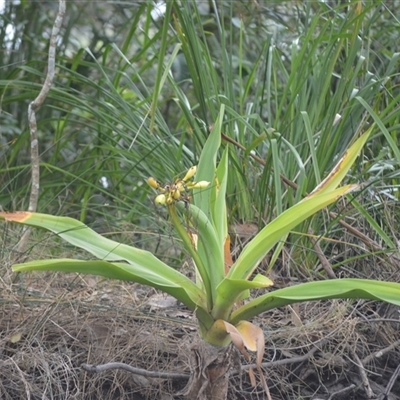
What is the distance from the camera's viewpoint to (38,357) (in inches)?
67.3

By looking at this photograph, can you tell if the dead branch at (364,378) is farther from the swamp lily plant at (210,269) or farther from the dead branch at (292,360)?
the swamp lily plant at (210,269)

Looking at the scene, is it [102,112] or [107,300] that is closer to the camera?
[107,300]

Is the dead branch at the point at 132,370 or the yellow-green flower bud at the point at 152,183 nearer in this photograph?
the yellow-green flower bud at the point at 152,183

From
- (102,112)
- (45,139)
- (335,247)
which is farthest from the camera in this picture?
(45,139)

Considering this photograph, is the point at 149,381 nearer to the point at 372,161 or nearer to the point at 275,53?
the point at 372,161

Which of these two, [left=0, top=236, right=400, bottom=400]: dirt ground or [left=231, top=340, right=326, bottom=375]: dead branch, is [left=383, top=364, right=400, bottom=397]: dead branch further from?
[left=231, top=340, right=326, bottom=375]: dead branch

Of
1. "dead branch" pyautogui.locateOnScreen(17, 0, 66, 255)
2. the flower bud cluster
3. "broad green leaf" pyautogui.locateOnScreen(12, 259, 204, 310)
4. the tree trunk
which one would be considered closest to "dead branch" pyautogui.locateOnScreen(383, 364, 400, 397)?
the tree trunk

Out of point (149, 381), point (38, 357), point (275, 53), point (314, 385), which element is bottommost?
point (314, 385)

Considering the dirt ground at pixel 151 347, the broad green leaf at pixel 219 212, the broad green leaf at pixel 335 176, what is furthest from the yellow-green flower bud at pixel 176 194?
the dirt ground at pixel 151 347

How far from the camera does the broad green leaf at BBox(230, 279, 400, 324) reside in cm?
138

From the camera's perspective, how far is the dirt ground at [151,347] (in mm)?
1716

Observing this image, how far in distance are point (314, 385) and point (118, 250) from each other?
2.12 feet

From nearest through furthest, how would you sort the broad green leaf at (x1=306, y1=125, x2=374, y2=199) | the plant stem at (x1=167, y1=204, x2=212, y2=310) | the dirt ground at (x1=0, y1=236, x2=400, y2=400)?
the plant stem at (x1=167, y1=204, x2=212, y2=310) < the broad green leaf at (x1=306, y1=125, x2=374, y2=199) < the dirt ground at (x1=0, y1=236, x2=400, y2=400)

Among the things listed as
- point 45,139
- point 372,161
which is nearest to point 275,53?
point 372,161
